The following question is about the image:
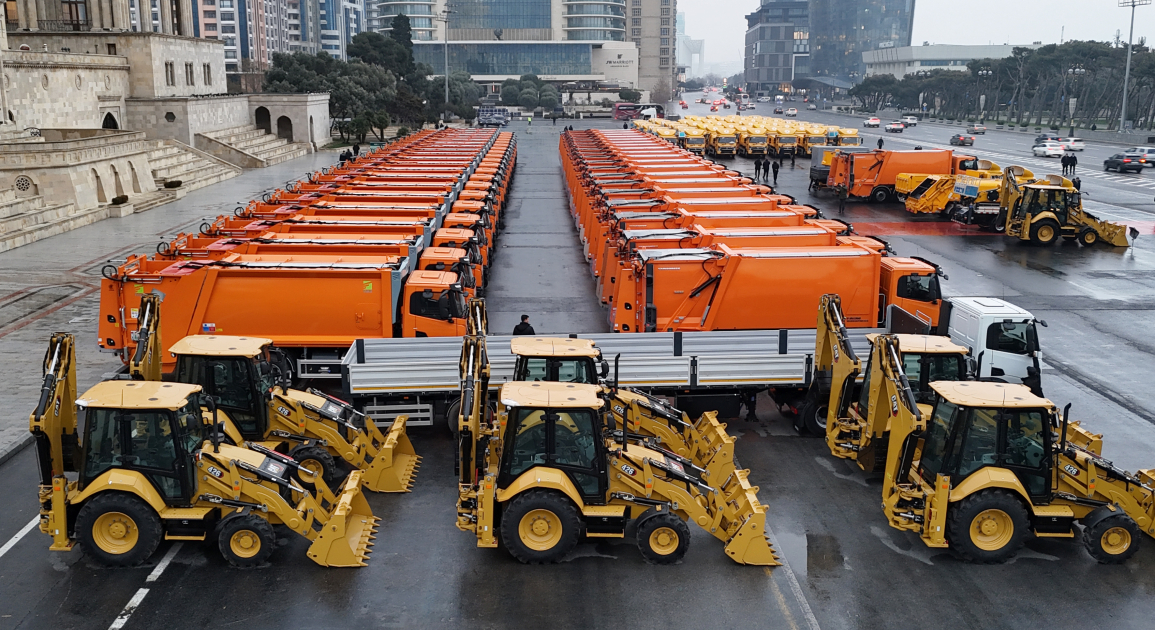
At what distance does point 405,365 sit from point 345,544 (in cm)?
472

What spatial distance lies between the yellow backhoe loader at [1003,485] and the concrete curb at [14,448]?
12950 millimetres

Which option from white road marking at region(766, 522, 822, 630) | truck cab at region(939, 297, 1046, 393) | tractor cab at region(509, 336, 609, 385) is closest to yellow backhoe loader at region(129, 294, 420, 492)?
tractor cab at region(509, 336, 609, 385)

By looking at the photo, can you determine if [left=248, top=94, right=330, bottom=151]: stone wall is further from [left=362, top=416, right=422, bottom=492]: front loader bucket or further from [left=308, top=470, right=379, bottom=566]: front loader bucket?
[left=308, top=470, right=379, bottom=566]: front loader bucket

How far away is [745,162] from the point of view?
68938mm

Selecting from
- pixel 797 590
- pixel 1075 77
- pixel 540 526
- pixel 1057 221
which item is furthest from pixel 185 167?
pixel 1075 77

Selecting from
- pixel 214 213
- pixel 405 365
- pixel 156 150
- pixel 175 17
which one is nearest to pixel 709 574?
pixel 405 365

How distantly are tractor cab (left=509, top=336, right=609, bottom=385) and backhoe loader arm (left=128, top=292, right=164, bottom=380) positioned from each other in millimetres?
5151

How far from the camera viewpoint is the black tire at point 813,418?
52.2 ft

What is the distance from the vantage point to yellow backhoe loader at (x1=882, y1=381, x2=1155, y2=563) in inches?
437

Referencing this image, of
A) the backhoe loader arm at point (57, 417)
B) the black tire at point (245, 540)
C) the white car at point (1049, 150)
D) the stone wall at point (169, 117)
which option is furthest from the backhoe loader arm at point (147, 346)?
the white car at point (1049, 150)

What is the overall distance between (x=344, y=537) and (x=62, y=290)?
19.8m

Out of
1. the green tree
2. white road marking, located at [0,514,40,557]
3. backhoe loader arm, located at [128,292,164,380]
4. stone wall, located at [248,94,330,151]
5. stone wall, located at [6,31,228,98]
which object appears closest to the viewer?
white road marking, located at [0,514,40,557]

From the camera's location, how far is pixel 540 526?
11.2 metres

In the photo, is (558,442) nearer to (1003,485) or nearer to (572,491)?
(572,491)
